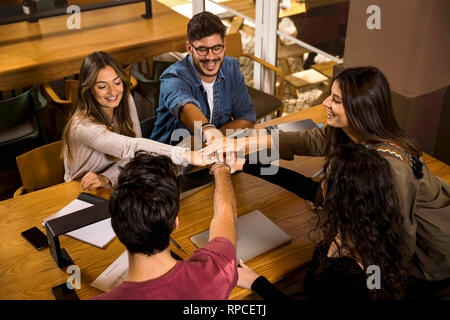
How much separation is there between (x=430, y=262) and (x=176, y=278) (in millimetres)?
951

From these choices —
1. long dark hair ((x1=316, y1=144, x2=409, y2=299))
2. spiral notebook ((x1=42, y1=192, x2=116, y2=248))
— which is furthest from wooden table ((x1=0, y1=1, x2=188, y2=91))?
long dark hair ((x1=316, y1=144, x2=409, y2=299))

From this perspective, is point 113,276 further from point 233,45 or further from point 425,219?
point 233,45

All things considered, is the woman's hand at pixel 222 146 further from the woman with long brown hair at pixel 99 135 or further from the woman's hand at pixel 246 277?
the woman's hand at pixel 246 277

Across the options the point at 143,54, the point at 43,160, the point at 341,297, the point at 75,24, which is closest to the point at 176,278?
the point at 341,297

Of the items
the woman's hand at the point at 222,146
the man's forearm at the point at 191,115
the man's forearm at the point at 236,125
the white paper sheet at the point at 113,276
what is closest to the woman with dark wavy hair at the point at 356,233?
the white paper sheet at the point at 113,276

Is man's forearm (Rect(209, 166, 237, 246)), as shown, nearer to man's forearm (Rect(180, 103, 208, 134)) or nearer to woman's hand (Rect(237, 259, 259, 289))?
woman's hand (Rect(237, 259, 259, 289))

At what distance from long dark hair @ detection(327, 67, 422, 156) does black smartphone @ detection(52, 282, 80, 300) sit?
113 cm

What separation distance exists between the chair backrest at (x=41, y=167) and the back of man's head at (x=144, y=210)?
1051 mm

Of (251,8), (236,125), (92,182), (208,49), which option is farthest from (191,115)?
(251,8)

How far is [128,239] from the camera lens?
1188mm

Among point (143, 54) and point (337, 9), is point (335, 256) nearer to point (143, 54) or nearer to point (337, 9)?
point (337, 9)

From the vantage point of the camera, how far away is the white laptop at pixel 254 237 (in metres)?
1.68

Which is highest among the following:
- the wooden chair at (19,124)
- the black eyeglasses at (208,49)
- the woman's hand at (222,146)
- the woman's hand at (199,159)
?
the black eyeglasses at (208,49)

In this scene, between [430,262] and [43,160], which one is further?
[43,160]
